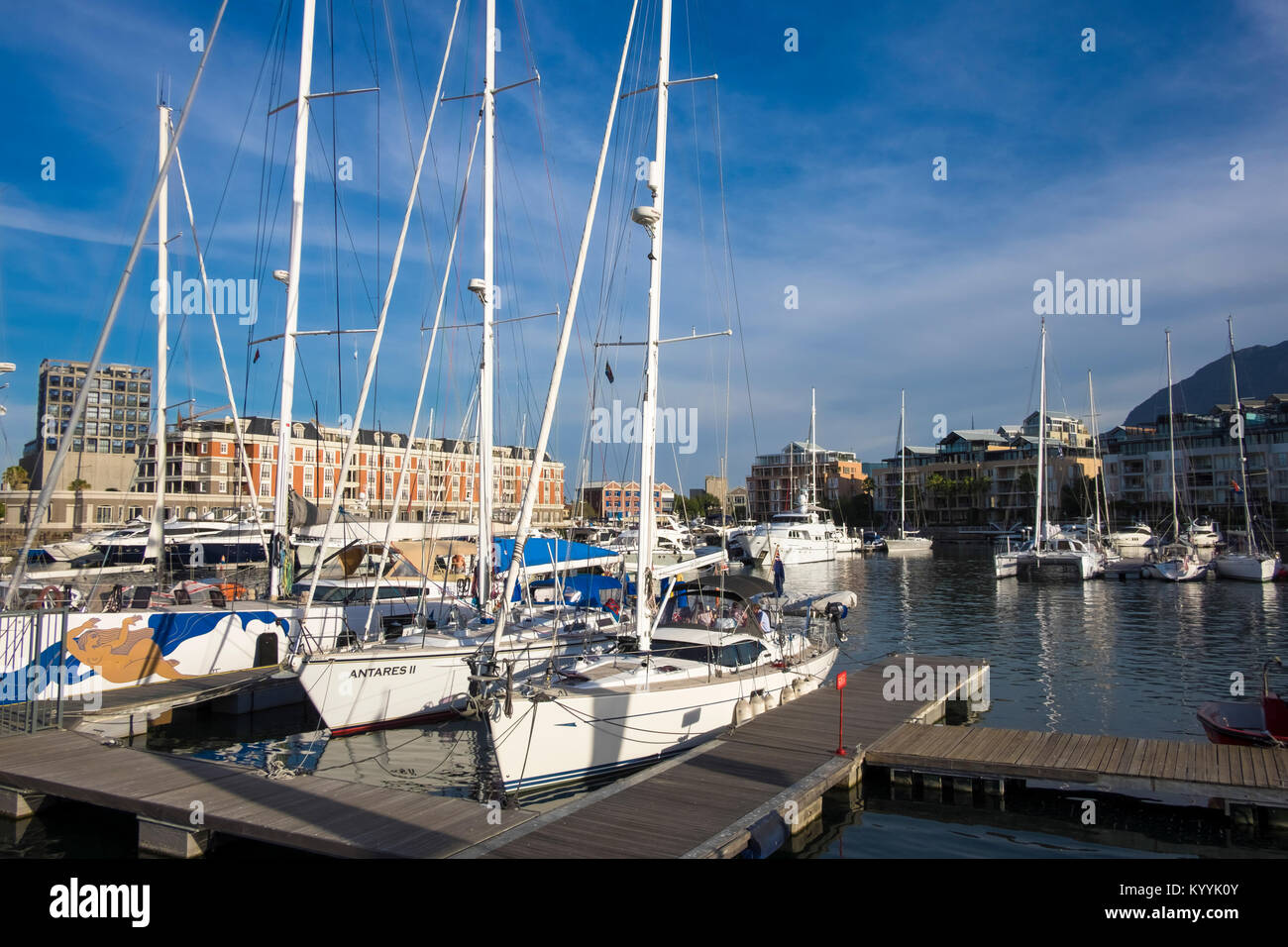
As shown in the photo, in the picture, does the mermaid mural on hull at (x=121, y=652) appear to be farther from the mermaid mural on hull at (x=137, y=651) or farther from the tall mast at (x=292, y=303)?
the tall mast at (x=292, y=303)

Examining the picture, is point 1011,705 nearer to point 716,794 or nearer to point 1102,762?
point 1102,762

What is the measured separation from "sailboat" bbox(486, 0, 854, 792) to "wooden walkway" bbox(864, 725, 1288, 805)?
3.10 meters

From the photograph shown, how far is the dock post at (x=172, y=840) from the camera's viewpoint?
432 inches

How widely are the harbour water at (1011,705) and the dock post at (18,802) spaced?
0.25 metres

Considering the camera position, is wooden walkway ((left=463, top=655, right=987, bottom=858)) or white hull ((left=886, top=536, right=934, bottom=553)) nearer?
wooden walkway ((left=463, top=655, right=987, bottom=858))

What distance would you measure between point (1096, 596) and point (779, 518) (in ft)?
149

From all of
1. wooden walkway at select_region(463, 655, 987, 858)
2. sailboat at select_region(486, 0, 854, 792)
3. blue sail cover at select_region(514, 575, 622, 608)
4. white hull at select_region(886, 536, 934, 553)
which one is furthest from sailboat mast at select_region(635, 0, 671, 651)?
white hull at select_region(886, 536, 934, 553)

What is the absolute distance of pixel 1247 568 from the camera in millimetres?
55938

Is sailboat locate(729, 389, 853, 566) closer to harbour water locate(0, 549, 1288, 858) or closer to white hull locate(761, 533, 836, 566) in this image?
white hull locate(761, 533, 836, 566)

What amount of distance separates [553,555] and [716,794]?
11471 millimetres

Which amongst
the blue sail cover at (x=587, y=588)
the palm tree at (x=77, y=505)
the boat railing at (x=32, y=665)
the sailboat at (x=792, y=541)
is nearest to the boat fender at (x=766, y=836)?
the boat railing at (x=32, y=665)

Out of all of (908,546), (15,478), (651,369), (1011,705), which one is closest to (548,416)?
(651,369)

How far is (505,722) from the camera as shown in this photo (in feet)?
42.5

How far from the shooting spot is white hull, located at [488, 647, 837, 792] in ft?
43.0
